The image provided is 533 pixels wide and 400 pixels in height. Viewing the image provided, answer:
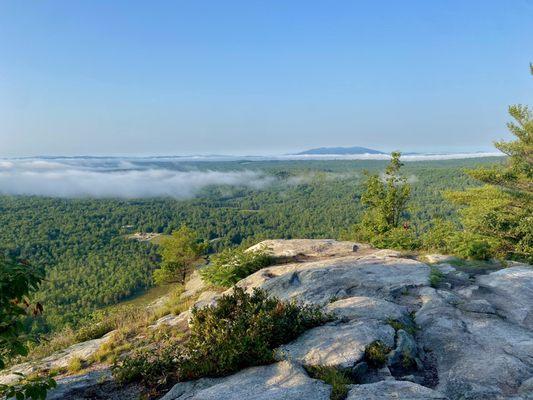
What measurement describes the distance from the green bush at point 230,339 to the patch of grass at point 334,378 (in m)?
1.09

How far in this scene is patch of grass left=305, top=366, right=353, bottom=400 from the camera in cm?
636

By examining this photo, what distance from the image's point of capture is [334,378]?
6828 millimetres

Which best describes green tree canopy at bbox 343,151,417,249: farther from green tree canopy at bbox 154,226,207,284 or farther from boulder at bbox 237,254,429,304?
boulder at bbox 237,254,429,304

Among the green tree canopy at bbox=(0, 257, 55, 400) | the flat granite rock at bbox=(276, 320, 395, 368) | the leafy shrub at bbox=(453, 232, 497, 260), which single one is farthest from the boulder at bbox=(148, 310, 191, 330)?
the leafy shrub at bbox=(453, 232, 497, 260)

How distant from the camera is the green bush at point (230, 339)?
310 inches

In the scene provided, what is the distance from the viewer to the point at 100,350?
39.5 feet

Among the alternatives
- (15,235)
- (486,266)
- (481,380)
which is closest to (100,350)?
(481,380)

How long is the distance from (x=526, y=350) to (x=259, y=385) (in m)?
6.47

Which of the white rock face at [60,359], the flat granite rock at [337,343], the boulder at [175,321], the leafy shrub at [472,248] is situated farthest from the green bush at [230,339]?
the leafy shrub at [472,248]

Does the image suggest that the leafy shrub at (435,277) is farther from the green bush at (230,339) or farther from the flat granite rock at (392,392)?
the flat granite rock at (392,392)

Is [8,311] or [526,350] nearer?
[8,311]

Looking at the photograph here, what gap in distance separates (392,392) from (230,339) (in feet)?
12.2

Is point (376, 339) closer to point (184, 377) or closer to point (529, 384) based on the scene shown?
point (529, 384)

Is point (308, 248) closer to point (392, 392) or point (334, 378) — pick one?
point (334, 378)
